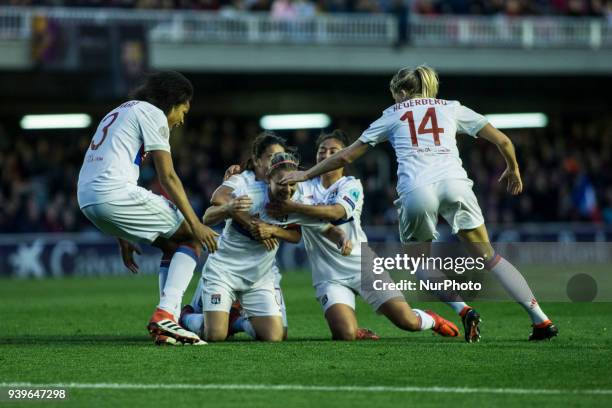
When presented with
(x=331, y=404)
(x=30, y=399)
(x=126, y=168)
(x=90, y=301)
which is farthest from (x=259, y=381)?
(x=90, y=301)

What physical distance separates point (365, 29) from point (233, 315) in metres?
17.5

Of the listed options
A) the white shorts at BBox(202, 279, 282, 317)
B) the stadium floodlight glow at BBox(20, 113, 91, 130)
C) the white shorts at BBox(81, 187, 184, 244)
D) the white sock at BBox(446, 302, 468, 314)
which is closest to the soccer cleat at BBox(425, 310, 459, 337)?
the white sock at BBox(446, 302, 468, 314)

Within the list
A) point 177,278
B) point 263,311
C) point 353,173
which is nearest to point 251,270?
point 263,311

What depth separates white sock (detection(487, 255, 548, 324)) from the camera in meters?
8.29

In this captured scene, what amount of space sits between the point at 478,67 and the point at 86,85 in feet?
29.0

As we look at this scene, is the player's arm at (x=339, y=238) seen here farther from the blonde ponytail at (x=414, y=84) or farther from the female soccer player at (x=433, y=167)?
the blonde ponytail at (x=414, y=84)

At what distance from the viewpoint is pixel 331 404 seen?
18.5ft

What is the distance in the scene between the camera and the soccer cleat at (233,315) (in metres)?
9.23

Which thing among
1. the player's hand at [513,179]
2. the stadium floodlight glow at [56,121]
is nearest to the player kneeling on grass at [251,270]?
the player's hand at [513,179]

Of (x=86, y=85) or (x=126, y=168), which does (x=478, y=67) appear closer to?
(x=86, y=85)

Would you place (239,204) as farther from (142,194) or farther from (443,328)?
(443,328)

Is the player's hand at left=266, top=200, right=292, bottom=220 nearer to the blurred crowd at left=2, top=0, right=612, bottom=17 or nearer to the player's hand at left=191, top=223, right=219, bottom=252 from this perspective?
the player's hand at left=191, top=223, right=219, bottom=252

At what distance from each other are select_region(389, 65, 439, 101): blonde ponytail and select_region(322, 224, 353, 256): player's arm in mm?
1128

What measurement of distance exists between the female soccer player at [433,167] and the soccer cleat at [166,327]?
1.26 metres
